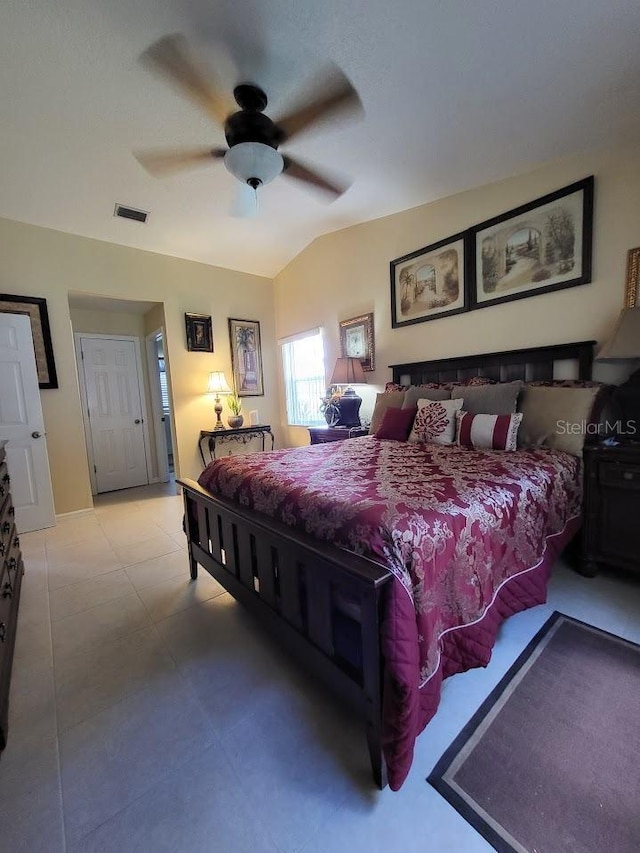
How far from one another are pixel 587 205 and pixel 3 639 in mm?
4007

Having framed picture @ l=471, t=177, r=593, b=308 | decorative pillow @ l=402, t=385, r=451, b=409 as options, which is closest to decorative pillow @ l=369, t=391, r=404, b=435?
decorative pillow @ l=402, t=385, r=451, b=409

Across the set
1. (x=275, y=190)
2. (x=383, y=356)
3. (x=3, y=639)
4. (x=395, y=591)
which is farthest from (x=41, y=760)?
(x=275, y=190)

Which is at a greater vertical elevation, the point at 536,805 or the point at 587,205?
the point at 587,205

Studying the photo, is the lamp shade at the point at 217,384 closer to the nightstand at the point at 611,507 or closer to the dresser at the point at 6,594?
the dresser at the point at 6,594

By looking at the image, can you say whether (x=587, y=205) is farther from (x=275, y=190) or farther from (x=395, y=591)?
(x=395, y=591)

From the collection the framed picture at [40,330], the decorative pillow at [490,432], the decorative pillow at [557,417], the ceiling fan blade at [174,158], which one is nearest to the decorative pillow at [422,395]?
the decorative pillow at [490,432]

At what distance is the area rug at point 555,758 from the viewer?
3.11 feet

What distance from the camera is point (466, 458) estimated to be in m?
2.03

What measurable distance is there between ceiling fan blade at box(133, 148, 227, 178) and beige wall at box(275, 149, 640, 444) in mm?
2037

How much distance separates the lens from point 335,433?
368 centimetres

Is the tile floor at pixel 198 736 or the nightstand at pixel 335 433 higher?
the nightstand at pixel 335 433

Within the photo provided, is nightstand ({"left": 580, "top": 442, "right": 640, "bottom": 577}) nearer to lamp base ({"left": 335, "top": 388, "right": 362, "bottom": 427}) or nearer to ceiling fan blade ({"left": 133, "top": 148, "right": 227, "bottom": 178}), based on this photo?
lamp base ({"left": 335, "top": 388, "right": 362, "bottom": 427})

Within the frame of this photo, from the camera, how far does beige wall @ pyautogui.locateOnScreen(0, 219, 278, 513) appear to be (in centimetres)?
351

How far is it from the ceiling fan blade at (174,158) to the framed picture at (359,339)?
220cm
